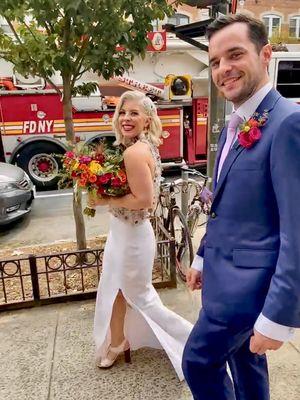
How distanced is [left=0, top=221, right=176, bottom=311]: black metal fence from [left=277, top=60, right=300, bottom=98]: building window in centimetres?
637

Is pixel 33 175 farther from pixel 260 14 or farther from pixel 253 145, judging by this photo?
pixel 260 14

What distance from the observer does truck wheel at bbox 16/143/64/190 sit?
779 cm

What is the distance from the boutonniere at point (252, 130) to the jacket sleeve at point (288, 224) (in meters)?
0.09

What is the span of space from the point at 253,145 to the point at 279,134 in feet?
0.37

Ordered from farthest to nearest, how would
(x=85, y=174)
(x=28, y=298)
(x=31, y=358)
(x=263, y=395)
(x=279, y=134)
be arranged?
1. (x=28, y=298)
2. (x=31, y=358)
3. (x=85, y=174)
4. (x=263, y=395)
5. (x=279, y=134)

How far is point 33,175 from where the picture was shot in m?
7.99

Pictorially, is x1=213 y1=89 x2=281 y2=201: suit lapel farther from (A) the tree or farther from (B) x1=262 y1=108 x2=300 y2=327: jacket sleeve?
(A) the tree

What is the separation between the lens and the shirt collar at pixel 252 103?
1.48 meters


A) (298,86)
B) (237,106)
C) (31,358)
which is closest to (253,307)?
(237,106)

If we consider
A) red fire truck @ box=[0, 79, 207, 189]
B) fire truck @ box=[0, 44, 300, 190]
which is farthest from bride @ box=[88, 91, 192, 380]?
red fire truck @ box=[0, 79, 207, 189]

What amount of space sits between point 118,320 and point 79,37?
7.51ft

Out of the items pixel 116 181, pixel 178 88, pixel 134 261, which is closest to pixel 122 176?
pixel 116 181

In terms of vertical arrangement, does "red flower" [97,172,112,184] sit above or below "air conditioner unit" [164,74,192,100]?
below

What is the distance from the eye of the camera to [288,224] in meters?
1.32
